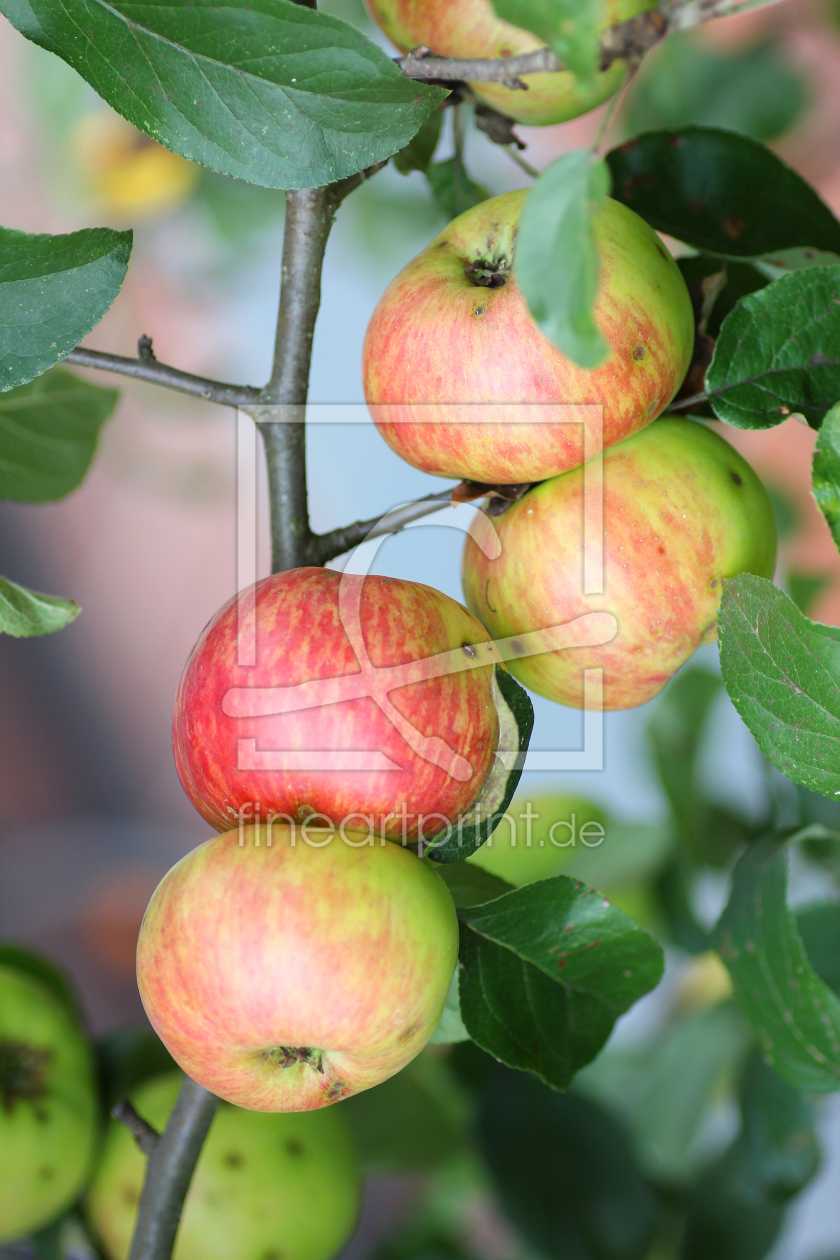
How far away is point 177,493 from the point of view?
1.30m

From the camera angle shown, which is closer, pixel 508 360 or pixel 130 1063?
pixel 508 360

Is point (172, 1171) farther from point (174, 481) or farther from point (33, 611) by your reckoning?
point (174, 481)

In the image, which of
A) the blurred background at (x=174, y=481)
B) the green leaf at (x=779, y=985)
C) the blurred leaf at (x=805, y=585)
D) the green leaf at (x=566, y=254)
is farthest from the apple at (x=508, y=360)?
the blurred background at (x=174, y=481)

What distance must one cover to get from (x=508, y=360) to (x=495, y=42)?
15 cm

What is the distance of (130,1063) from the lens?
59cm

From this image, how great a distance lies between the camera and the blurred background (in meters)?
0.97

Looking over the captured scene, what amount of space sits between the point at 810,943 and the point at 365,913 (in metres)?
0.36

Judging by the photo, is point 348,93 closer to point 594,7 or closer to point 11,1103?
point 594,7

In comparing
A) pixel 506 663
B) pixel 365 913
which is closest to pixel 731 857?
pixel 506 663

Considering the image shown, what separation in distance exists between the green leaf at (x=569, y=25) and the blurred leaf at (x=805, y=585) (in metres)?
0.50

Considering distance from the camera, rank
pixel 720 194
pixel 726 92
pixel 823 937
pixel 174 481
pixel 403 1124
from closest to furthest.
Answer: pixel 720 194
pixel 823 937
pixel 403 1124
pixel 726 92
pixel 174 481

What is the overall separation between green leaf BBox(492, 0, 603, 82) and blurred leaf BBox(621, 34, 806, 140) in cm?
68

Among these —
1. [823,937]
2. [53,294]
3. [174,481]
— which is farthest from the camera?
[174,481]

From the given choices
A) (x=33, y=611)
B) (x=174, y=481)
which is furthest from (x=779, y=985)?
(x=174, y=481)
